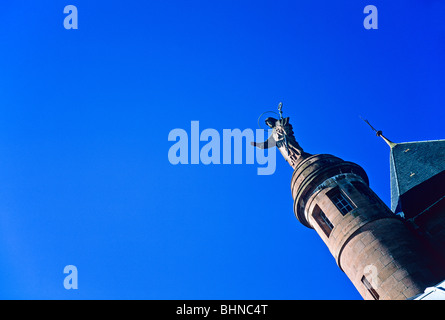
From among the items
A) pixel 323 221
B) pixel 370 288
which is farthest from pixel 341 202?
pixel 370 288

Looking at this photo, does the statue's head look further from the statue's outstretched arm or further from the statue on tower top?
the statue's outstretched arm

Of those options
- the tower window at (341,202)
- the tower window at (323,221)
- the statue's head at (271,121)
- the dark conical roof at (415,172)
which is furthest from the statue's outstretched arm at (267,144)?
the dark conical roof at (415,172)

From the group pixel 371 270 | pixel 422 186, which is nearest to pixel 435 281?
pixel 371 270

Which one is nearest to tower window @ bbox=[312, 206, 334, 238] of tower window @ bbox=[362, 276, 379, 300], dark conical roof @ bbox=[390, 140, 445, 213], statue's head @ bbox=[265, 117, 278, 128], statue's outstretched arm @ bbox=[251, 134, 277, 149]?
tower window @ bbox=[362, 276, 379, 300]

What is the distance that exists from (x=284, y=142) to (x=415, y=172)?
8438 millimetres

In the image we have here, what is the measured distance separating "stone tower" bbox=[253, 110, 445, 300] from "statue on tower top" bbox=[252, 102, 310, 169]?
82 millimetres

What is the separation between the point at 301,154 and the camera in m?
26.9

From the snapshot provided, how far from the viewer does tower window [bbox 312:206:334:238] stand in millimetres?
23328

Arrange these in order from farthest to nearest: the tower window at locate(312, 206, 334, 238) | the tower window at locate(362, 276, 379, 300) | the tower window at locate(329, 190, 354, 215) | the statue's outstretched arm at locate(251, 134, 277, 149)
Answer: the statue's outstretched arm at locate(251, 134, 277, 149) < the tower window at locate(312, 206, 334, 238) < the tower window at locate(329, 190, 354, 215) < the tower window at locate(362, 276, 379, 300)

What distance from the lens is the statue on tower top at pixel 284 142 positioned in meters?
27.2

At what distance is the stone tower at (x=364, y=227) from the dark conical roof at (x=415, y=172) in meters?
Result: 0.15

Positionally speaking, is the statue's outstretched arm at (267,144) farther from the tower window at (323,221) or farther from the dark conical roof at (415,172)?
the dark conical roof at (415,172)

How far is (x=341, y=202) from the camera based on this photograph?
23.0 metres
